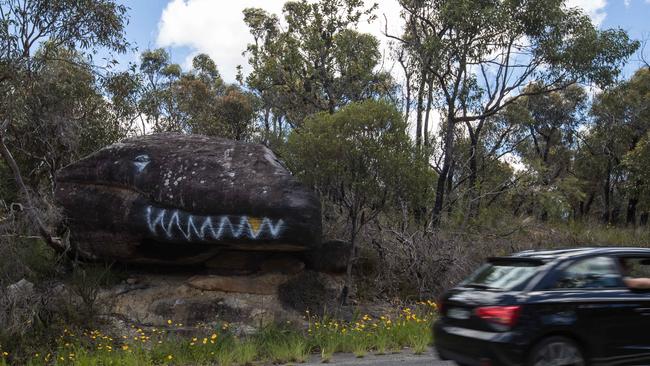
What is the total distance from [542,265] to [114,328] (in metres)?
8.30

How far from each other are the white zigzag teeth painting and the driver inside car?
244 inches

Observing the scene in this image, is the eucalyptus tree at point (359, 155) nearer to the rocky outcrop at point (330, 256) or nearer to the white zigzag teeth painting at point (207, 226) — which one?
the rocky outcrop at point (330, 256)

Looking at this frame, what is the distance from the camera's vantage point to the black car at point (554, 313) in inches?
231

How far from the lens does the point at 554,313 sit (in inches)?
234

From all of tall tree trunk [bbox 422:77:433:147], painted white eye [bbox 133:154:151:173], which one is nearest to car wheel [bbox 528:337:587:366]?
painted white eye [bbox 133:154:151:173]

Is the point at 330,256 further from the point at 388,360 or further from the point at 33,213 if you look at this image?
the point at 33,213

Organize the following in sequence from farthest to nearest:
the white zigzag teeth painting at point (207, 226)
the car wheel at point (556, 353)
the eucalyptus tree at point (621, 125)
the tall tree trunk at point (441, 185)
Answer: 1. the eucalyptus tree at point (621, 125)
2. the tall tree trunk at point (441, 185)
3. the white zigzag teeth painting at point (207, 226)
4. the car wheel at point (556, 353)

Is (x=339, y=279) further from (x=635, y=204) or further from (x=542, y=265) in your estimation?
(x=635, y=204)

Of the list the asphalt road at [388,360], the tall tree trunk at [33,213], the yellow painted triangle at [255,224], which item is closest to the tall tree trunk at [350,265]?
the yellow painted triangle at [255,224]

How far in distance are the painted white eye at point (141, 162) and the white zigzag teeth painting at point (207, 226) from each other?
0.95m

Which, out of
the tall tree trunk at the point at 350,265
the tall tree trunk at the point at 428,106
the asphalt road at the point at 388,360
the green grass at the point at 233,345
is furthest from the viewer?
the tall tree trunk at the point at 428,106

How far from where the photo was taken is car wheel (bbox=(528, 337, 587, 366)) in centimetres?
586

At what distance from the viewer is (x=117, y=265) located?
43.2 feet

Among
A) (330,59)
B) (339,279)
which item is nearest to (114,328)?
(339,279)
